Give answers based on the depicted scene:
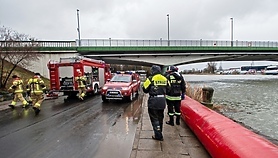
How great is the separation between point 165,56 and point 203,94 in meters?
29.7

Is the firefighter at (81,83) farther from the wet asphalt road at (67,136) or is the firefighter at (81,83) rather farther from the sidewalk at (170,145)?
the sidewalk at (170,145)

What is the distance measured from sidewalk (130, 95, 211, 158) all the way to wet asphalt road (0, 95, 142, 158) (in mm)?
294

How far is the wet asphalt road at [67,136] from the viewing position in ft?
17.5

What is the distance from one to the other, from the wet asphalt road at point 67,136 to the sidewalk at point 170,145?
0.29 metres

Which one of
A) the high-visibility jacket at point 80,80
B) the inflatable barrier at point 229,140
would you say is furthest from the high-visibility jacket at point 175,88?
the high-visibility jacket at point 80,80

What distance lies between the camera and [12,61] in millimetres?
19984

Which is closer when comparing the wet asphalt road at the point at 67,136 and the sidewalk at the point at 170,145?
the sidewalk at the point at 170,145

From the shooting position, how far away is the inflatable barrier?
3322mm

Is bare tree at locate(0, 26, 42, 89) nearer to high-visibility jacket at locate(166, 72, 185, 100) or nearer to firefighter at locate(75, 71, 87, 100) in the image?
firefighter at locate(75, 71, 87, 100)

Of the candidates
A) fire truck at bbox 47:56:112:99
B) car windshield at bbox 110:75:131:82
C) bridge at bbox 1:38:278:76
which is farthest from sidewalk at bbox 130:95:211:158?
bridge at bbox 1:38:278:76

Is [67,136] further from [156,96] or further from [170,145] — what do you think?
[170,145]

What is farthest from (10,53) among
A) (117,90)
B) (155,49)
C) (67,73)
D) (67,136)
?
(155,49)

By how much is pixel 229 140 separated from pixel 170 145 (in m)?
1.95

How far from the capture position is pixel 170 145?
5598 mm
